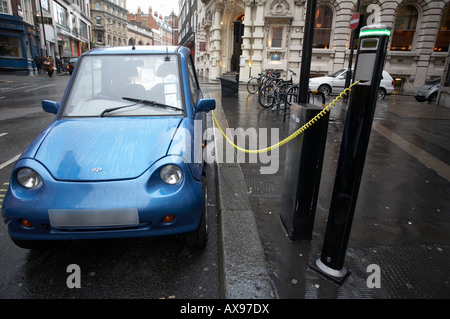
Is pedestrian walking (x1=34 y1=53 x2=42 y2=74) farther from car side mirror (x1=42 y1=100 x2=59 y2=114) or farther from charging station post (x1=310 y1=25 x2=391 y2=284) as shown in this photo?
charging station post (x1=310 y1=25 x2=391 y2=284)

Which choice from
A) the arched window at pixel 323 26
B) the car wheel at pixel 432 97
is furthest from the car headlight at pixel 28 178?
the arched window at pixel 323 26

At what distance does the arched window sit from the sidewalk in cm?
2085

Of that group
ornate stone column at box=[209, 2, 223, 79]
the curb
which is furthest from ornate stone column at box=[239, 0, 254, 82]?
the curb

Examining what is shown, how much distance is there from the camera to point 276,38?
77.0ft

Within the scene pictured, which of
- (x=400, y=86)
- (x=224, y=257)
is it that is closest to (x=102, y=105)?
(x=224, y=257)

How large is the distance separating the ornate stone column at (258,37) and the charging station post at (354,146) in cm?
2290

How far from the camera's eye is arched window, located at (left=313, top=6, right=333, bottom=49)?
75.1ft

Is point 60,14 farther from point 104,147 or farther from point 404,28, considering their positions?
point 104,147

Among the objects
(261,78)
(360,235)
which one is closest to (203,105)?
(360,235)

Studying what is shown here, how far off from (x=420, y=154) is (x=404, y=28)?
74.7 feet

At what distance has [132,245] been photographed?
106 inches

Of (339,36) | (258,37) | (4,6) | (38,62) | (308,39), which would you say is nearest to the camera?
(308,39)
